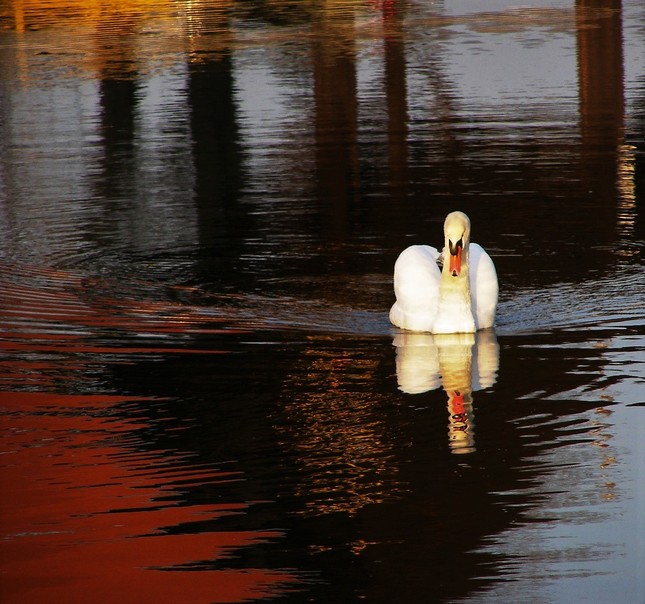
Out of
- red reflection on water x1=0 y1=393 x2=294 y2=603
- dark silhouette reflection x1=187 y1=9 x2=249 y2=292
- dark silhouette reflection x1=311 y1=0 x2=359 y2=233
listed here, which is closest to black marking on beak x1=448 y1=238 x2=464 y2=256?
dark silhouette reflection x1=187 y1=9 x2=249 y2=292

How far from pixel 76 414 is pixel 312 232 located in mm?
6483

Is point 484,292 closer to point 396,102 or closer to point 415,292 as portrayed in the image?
point 415,292

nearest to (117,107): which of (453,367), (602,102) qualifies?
(602,102)

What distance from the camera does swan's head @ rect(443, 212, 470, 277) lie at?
11609 millimetres

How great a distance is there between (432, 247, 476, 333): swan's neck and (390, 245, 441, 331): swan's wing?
0.14 meters

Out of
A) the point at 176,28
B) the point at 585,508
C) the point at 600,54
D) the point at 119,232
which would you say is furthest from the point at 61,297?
the point at 176,28

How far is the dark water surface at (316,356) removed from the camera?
758 centimetres

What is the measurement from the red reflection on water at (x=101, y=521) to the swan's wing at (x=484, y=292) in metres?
3.35

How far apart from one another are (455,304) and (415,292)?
430 mm

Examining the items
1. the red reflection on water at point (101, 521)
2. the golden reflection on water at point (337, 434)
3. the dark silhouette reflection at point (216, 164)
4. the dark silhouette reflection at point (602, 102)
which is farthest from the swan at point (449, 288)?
the dark silhouette reflection at point (602, 102)

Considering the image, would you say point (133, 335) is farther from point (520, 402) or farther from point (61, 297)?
point (520, 402)

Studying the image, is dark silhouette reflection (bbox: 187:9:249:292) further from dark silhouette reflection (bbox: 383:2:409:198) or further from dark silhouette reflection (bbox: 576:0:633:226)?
dark silhouette reflection (bbox: 576:0:633:226)

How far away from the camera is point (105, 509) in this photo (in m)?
8.21

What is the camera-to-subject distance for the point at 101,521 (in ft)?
26.4
